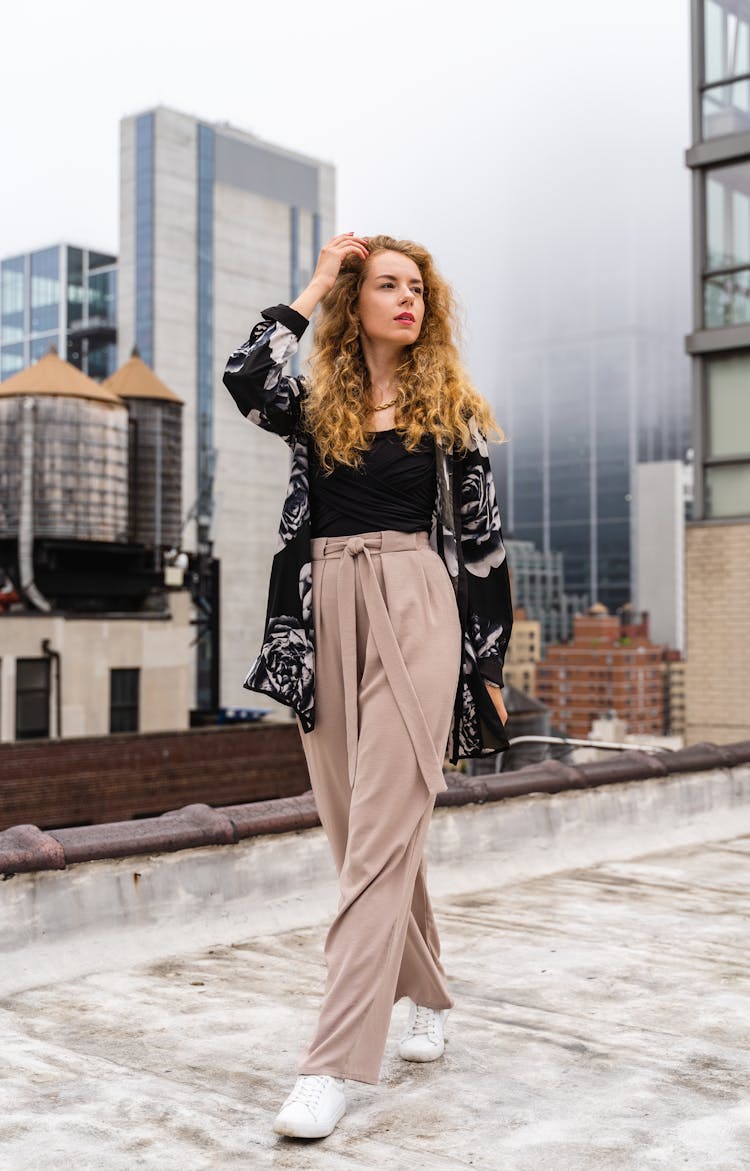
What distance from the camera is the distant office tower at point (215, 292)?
86.2m

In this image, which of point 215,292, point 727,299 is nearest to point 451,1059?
point 727,299

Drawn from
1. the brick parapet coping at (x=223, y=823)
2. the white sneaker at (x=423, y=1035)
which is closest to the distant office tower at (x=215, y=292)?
the brick parapet coping at (x=223, y=823)

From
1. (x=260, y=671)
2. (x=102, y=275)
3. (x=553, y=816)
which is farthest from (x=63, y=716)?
(x=102, y=275)

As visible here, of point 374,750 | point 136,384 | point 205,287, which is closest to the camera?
point 374,750

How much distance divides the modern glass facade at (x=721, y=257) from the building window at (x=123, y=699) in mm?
23352

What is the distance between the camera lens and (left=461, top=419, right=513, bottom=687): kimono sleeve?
3.28 metres

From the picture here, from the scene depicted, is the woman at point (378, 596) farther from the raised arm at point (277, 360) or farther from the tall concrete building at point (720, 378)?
the tall concrete building at point (720, 378)

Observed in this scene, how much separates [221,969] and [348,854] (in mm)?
1597

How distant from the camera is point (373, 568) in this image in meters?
3.09

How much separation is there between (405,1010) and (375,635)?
4.71 ft

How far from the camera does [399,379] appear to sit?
3.29m

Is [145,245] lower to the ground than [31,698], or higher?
higher

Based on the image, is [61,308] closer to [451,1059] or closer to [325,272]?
[325,272]

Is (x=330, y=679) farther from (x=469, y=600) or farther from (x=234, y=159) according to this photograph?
(x=234, y=159)
